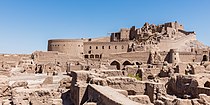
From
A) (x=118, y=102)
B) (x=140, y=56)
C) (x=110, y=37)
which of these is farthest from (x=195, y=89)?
(x=110, y=37)

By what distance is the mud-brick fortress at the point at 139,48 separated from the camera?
31.6 m

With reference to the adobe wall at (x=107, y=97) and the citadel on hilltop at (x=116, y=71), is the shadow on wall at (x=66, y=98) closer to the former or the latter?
the citadel on hilltop at (x=116, y=71)

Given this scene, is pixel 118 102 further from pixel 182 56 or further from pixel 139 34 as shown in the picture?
pixel 139 34

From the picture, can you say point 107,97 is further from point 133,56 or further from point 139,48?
point 139,48

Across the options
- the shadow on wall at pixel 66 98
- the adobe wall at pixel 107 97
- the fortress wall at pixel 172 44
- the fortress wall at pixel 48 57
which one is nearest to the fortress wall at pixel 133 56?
the fortress wall at pixel 172 44

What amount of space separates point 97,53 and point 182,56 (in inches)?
524

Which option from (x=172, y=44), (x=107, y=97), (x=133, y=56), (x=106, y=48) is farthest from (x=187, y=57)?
(x=107, y=97)

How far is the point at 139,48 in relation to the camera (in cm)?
3466

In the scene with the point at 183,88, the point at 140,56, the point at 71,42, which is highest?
the point at 71,42

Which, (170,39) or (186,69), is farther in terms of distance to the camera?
(170,39)

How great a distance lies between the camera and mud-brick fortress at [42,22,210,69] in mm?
31600

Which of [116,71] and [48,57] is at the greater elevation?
[48,57]

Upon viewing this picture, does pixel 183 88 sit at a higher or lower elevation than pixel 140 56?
lower

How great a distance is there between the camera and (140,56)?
32469mm
